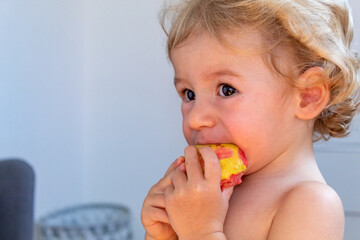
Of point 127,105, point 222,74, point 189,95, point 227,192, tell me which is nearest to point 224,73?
point 222,74

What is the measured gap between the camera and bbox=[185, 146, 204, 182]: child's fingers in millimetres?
846

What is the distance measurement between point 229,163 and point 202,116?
11cm

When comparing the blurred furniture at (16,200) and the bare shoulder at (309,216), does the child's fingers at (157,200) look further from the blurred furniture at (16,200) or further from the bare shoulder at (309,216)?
the blurred furniture at (16,200)

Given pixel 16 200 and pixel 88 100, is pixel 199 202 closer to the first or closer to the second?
pixel 16 200

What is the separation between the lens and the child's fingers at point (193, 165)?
85 centimetres

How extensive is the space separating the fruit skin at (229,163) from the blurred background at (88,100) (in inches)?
47.2

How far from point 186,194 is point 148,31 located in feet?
4.72

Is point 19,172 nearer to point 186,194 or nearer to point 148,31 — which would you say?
point 186,194

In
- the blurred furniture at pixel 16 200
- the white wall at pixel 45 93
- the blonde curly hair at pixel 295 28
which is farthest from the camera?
the white wall at pixel 45 93

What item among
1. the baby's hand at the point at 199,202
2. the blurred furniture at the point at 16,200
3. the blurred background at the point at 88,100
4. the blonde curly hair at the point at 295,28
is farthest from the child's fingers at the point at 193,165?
the blurred background at the point at 88,100

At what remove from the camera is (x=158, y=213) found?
35.5 inches

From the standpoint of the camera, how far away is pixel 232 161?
855mm

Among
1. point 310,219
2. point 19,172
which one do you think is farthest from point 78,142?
point 310,219

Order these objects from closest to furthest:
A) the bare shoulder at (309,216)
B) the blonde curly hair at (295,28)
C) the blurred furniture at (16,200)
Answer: the bare shoulder at (309,216)
the blonde curly hair at (295,28)
the blurred furniture at (16,200)
